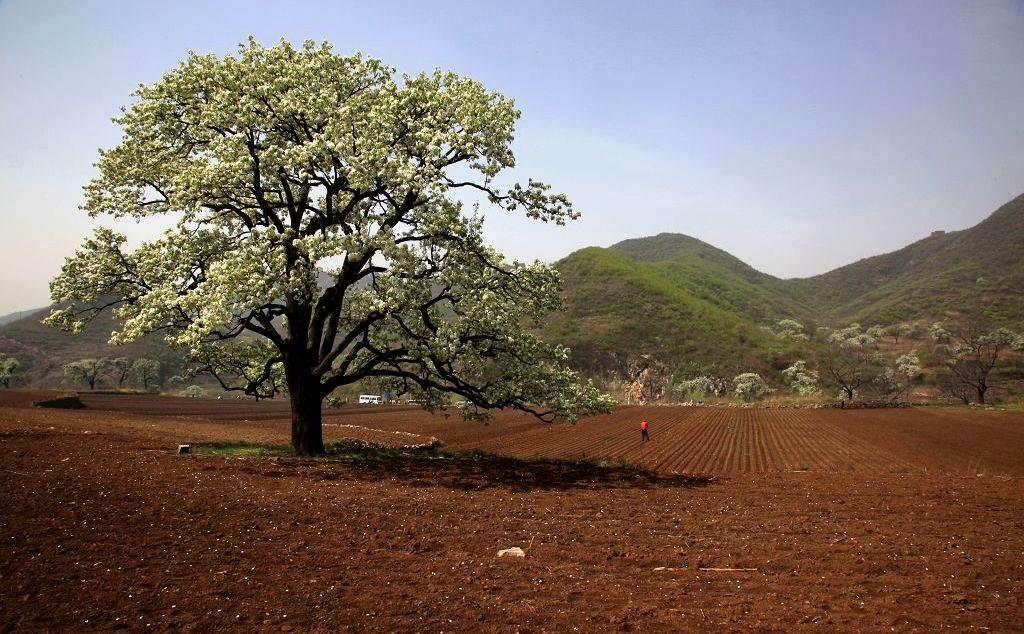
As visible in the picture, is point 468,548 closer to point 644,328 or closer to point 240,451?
point 240,451

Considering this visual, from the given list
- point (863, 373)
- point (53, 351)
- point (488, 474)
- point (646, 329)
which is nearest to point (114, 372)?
point (53, 351)

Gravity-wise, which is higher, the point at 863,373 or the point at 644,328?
the point at 644,328

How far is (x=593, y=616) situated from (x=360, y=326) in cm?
1520

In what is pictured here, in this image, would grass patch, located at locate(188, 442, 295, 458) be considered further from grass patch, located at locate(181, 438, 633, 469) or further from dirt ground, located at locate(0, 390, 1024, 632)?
dirt ground, located at locate(0, 390, 1024, 632)

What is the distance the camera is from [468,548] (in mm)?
11789

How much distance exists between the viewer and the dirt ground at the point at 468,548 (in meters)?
8.38

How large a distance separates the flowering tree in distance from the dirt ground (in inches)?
157

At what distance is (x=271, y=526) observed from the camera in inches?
471

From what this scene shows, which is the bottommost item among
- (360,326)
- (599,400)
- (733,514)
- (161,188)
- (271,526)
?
(733,514)

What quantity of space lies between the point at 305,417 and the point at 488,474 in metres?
7.01

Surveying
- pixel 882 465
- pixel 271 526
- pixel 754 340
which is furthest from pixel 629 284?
pixel 271 526

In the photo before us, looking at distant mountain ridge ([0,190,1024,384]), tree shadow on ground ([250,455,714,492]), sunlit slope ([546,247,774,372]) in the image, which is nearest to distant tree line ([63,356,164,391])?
distant mountain ridge ([0,190,1024,384])

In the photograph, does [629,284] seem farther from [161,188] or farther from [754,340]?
[161,188]

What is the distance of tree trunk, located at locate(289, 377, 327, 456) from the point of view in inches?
861
